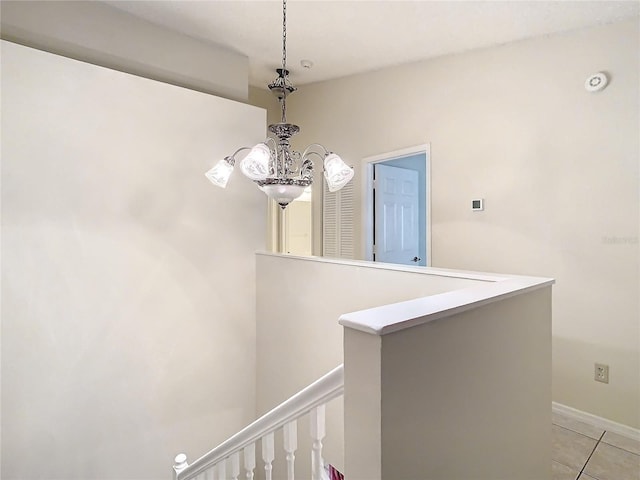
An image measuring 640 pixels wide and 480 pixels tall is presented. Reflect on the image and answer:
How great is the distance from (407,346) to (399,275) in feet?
4.37

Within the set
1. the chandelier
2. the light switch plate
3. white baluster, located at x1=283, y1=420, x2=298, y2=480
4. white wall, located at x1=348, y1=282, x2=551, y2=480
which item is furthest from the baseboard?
the chandelier

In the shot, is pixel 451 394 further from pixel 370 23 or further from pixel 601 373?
pixel 370 23

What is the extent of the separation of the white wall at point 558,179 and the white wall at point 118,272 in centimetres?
179

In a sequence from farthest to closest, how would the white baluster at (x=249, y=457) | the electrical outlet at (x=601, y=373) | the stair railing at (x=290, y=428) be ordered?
1. the electrical outlet at (x=601, y=373)
2. the white baluster at (x=249, y=457)
3. the stair railing at (x=290, y=428)

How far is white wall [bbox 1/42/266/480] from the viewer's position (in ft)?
8.12

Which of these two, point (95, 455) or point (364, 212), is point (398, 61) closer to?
point (364, 212)

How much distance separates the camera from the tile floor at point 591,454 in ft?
6.81

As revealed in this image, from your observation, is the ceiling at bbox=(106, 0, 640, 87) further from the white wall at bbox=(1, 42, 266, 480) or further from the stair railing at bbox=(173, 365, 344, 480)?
the stair railing at bbox=(173, 365, 344, 480)

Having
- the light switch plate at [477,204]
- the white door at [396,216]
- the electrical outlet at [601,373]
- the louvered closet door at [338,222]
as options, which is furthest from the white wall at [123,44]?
the electrical outlet at [601,373]

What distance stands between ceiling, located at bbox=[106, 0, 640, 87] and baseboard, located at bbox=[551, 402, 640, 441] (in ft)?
8.47

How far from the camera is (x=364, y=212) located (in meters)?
4.25

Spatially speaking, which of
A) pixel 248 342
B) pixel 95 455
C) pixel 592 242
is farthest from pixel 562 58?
pixel 95 455

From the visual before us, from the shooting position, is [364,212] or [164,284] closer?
[164,284]

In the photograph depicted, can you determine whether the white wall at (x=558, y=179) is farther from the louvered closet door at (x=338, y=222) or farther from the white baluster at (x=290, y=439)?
the white baluster at (x=290, y=439)
